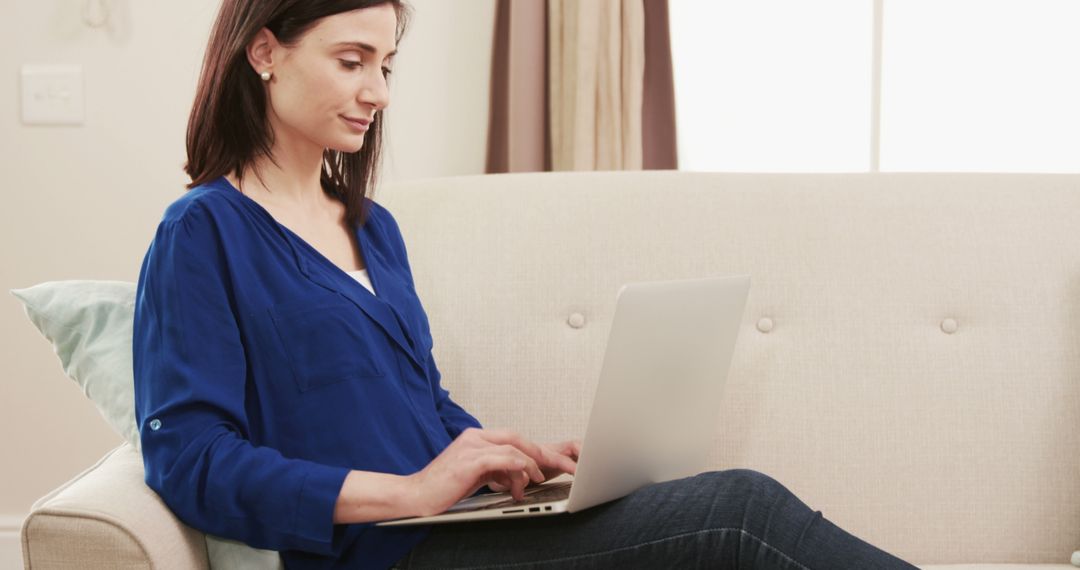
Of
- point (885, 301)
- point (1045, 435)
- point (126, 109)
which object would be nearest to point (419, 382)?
point (885, 301)

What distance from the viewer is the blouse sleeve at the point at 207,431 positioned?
1087 mm

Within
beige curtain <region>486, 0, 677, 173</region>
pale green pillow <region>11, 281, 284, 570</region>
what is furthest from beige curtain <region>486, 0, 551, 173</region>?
pale green pillow <region>11, 281, 284, 570</region>

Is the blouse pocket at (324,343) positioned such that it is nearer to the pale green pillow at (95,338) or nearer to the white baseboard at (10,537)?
the pale green pillow at (95,338)

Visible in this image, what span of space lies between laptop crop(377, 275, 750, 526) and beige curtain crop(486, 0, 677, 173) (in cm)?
98

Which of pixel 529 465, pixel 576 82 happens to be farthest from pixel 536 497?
pixel 576 82

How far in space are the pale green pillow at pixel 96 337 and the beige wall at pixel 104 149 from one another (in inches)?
40.5

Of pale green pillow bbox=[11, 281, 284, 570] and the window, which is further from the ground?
the window

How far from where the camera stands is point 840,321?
5.44 feet

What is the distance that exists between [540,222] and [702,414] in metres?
0.48

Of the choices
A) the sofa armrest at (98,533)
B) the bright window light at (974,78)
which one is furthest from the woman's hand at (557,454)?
the bright window light at (974,78)

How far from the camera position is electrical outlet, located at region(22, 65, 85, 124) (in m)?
2.29

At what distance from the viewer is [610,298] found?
5.49ft

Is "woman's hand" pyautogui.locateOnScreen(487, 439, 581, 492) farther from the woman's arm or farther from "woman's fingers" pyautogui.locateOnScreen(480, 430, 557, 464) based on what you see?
the woman's arm

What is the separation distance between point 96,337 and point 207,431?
30 centimetres
